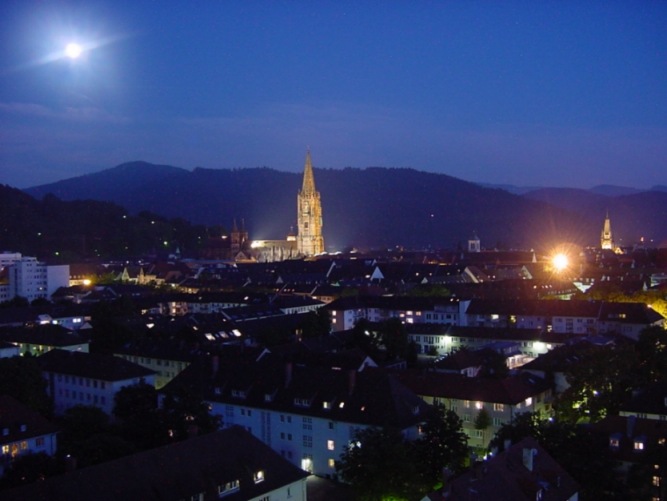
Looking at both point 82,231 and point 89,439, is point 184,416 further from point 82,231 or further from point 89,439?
point 82,231

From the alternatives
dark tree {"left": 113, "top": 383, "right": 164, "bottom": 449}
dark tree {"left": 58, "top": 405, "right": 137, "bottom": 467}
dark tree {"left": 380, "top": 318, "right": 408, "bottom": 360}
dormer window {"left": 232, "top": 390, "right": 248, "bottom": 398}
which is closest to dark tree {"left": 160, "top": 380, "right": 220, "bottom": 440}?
dark tree {"left": 113, "top": 383, "right": 164, "bottom": 449}

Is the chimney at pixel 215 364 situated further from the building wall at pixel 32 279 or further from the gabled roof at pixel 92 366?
the building wall at pixel 32 279

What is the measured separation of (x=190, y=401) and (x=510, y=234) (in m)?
176

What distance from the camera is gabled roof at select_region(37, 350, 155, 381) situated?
32.0 metres

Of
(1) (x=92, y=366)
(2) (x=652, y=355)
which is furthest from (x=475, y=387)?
(1) (x=92, y=366)

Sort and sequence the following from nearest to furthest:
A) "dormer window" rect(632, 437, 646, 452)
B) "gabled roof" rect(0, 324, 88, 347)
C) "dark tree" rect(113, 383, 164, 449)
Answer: "dormer window" rect(632, 437, 646, 452), "dark tree" rect(113, 383, 164, 449), "gabled roof" rect(0, 324, 88, 347)

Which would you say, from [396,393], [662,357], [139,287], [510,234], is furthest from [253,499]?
[510,234]

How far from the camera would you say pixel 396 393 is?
2528 cm

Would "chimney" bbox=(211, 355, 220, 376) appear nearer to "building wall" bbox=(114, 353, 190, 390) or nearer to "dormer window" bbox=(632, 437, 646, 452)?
"building wall" bbox=(114, 353, 190, 390)

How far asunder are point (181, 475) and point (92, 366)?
53.6ft

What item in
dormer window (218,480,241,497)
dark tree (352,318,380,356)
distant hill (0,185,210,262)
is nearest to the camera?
dormer window (218,480,241,497)

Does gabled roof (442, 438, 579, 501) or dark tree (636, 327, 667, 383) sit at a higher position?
dark tree (636, 327, 667, 383)

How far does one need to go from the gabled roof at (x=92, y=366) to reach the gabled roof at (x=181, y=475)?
1323cm

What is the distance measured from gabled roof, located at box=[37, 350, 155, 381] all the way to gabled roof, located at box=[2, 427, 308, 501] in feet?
43.4
